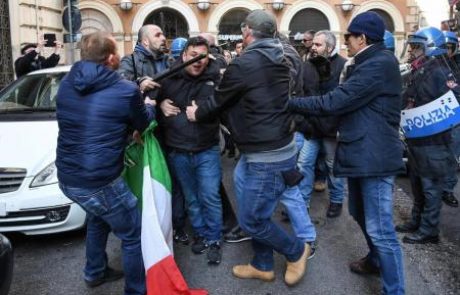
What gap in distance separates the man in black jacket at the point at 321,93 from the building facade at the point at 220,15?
15.2 m

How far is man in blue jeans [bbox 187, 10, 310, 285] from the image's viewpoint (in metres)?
3.18

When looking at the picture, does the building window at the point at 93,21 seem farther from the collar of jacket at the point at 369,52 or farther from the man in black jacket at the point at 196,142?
the collar of jacket at the point at 369,52

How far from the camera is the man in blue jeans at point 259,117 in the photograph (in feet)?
10.4

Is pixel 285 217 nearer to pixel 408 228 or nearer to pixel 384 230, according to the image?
pixel 408 228

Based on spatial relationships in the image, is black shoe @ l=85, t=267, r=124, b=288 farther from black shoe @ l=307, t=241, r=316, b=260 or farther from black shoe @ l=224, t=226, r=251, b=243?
black shoe @ l=307, t=241, r=316, b=260

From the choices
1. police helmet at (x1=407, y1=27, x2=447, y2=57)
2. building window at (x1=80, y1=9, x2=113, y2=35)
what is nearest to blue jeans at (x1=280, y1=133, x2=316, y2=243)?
police helmet at (x1=407, y1=27, x2=447, y2=57)

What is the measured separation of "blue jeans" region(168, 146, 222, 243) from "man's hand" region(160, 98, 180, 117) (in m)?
0.34

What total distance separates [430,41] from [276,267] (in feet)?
7.64

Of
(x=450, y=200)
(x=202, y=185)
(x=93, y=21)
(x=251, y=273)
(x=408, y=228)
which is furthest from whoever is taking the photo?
(x=93, y=21)

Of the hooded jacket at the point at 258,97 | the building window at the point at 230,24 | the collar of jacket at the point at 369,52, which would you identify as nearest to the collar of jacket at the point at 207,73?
the hooded jacket at the point at 258,97

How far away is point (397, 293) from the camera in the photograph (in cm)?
311

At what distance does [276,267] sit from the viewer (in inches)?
154

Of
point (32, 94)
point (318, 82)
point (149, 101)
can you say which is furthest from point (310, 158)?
point (32, 94)

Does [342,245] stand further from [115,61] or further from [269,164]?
[115,61]
